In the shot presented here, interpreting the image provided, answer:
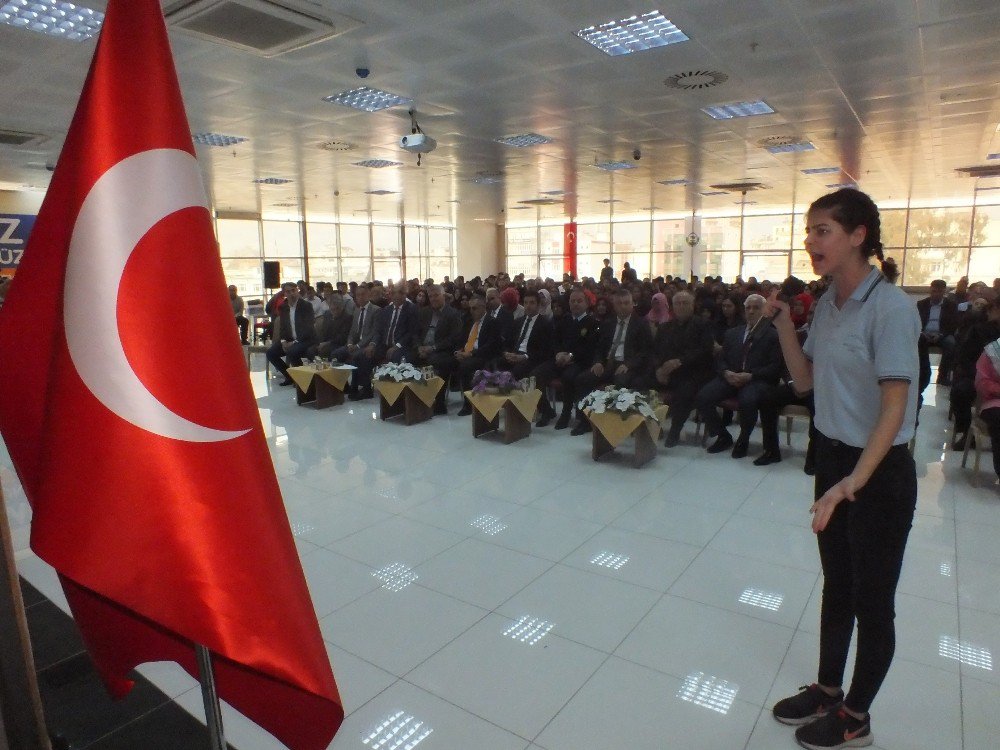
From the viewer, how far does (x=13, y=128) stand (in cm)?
738

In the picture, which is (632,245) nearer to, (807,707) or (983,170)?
(983,170)

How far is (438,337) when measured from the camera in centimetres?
709

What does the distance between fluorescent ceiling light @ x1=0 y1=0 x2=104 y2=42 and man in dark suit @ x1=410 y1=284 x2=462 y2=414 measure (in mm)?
3756

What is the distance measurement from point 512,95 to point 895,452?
5516mm

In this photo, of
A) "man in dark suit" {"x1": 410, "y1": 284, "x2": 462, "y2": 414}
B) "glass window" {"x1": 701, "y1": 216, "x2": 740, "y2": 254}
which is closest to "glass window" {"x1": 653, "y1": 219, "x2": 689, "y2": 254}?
"glass window" {"x1": 701, "y1": 216, "x2": 740, "y2": 254}

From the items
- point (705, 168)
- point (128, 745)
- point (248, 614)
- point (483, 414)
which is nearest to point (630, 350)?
point (483, 414)

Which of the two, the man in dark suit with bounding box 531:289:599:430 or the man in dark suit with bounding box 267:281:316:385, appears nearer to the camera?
the man in dark suit with bounding box 531:289:599:430

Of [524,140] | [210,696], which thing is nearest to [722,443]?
[210,696]

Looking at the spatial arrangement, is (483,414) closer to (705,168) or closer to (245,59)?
(245,59)

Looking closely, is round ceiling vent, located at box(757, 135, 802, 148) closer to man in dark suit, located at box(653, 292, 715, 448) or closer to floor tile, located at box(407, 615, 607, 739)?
man in dark suit, located at box(653, 292, 715, 448)

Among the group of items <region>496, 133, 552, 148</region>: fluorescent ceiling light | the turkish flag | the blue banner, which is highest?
<region>496, 133, 552, 148</region>: fluorescent ceiling light

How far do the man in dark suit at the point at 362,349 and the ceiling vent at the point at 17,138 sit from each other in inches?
168

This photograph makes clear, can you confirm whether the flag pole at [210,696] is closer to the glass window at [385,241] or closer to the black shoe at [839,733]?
the black shoe at [839,733]

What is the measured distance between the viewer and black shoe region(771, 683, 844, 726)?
2.11 meters
